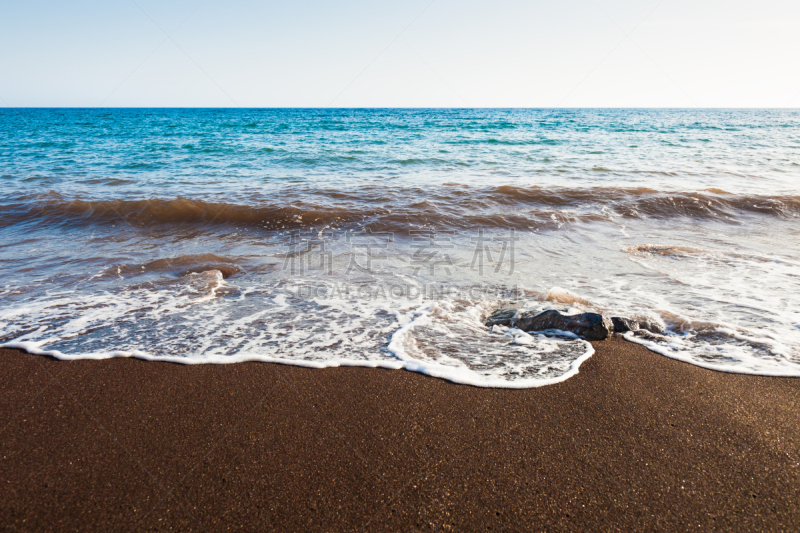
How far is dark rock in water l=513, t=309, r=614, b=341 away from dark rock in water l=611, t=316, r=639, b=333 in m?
0.09

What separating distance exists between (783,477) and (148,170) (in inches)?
573

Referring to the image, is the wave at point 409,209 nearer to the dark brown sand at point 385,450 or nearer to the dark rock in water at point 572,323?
the dark rock in water at point 572,323

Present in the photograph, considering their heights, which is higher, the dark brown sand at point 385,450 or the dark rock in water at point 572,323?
the dark rock in water at point 572,323

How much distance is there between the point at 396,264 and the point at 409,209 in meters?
3.02

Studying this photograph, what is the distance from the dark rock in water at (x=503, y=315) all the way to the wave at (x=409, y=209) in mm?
3688

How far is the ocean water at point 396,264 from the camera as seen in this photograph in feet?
10.6

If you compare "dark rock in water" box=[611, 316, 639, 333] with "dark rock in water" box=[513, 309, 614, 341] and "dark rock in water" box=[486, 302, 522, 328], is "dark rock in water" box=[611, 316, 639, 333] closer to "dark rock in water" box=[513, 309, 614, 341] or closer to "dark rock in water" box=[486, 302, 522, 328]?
"dark rock in water" box=[513, 309, 614, 341]

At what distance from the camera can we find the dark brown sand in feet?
5.83

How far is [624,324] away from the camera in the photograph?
3.43 m

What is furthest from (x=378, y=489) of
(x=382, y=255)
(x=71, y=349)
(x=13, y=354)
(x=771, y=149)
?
(x=771, y=149)

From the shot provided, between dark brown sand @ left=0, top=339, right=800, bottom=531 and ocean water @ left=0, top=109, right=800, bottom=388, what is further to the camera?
ocean water @ left=0, top=109, right=800, bottom=388

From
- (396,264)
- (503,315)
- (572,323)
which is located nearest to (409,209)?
(396,264)

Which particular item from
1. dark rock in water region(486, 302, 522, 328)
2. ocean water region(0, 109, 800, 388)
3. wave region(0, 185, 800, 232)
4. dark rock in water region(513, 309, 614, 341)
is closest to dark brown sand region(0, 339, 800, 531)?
ocean water region(0, 109, 800, 388)

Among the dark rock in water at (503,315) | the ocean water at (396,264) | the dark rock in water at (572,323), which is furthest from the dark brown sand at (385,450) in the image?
the dark rock in water at (503,315)
